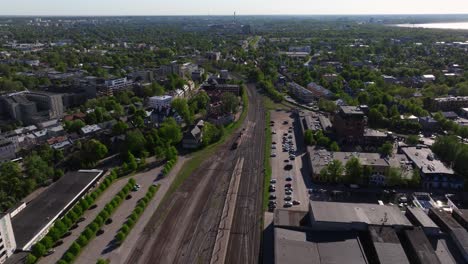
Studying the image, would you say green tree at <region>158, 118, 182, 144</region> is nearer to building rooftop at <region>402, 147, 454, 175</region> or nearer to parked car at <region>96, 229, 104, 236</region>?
parked car at <region>96, 229, 104, 236</region>

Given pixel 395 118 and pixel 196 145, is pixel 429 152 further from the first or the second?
pixel 196 145

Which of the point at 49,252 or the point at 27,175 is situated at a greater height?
the point at 27,175

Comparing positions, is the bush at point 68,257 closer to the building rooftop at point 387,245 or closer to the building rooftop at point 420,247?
the building rooftop at point 387,245

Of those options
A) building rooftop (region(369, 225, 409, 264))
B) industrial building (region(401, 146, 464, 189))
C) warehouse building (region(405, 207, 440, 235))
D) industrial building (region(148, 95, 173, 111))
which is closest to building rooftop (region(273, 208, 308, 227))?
building rooftop (region(369, 225, 409, 264))

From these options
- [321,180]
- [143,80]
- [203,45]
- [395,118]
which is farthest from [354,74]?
[203,45]

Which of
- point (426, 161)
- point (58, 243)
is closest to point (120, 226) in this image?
point (58, 243)

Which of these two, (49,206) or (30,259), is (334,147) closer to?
(49,206)
